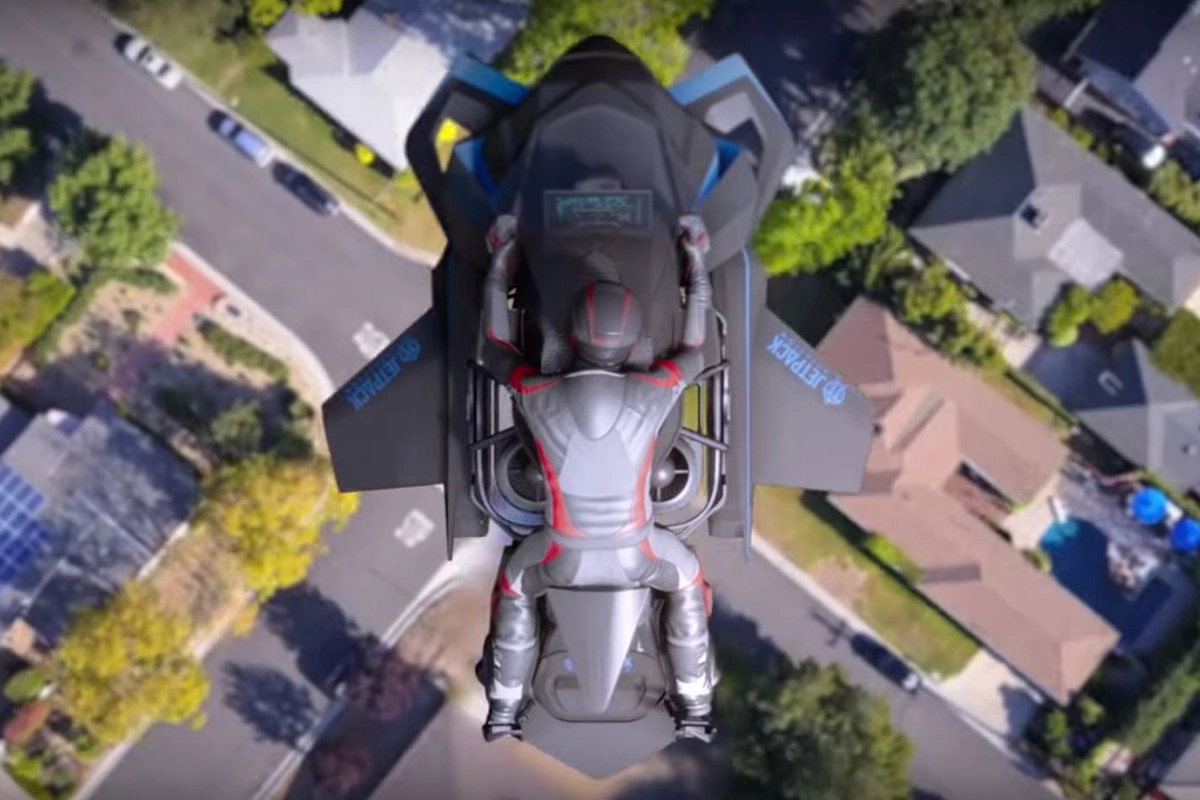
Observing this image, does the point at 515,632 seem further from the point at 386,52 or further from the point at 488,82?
the point at 386,52

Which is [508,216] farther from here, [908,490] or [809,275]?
[908,490]

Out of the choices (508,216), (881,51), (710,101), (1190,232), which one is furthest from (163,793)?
(1190,232)

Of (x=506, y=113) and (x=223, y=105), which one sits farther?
(x=223, y=105)

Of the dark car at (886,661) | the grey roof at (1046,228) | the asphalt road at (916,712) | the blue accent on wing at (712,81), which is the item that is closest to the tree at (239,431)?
the asphalt road at (916,712)

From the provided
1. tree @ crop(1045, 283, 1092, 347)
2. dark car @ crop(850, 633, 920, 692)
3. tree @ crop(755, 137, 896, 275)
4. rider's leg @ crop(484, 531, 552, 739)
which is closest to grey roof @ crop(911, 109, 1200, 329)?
tree @ crop(1045, 283, 1092, 347)

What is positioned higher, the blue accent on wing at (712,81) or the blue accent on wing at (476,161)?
the blue accent on wing at (712,81)

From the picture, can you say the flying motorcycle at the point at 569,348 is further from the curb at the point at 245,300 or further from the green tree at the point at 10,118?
the green tree at the point at 10,118

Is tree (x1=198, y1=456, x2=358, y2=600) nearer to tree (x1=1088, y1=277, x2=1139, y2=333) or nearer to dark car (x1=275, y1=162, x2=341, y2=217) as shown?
dark car (x1=275, y1=162, x2=341, y2=217)
